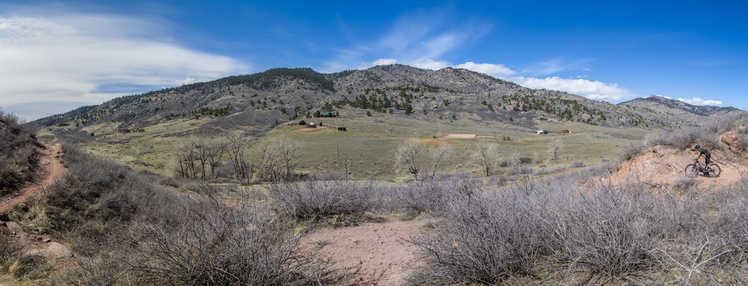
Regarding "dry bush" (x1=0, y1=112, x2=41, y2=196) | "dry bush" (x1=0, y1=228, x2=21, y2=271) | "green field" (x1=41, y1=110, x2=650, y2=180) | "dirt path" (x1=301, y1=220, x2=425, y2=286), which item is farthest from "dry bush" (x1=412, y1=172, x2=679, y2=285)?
"green field" (x1=41, y1=110, x2=650, y2=180)

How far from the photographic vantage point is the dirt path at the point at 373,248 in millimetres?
4656

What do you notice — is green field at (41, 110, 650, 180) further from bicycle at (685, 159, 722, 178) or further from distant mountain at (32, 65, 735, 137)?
distant mountain at (32, 65, 735, 137)

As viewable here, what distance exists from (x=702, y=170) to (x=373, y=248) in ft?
35.3

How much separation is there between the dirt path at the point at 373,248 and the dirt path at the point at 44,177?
6.68 metres

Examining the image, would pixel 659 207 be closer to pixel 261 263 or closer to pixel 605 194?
pixel 605 194

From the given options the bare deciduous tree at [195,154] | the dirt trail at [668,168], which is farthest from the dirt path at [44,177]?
the bare deciduous tree at [195,154]

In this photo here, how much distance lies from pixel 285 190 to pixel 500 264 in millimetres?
Result: 6451

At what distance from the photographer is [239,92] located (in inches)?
6718

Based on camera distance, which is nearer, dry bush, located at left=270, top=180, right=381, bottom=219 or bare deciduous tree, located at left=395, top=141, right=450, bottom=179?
dry bush, located at left=270, top=180, right=381, bottom=219

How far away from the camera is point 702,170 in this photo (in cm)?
927

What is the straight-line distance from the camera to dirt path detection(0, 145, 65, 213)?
674 centimetres

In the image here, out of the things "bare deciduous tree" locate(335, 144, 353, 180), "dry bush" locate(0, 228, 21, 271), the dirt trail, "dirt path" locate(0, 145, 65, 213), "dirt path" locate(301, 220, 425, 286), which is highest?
the dirt trail

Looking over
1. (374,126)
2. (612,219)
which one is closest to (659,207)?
(612,219)

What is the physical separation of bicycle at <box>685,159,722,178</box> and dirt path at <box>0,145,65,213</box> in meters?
17.8
